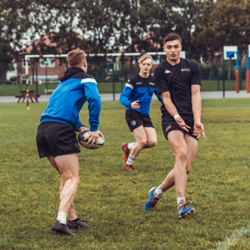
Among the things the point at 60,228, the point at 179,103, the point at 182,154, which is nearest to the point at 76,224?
the point at 60,228

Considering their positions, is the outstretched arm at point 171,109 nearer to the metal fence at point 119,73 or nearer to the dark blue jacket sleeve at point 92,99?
the dark blue jacket sleeve at point 92,99

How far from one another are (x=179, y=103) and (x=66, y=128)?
1.50 metres

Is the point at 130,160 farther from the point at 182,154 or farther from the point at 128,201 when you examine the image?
the point at 182,154

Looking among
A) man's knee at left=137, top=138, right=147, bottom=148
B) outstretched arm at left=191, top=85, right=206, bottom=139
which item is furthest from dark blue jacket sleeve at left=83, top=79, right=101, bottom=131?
man's knee at left=137, top=138, right=147, bottom=148

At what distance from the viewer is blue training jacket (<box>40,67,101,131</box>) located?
13.6 ft

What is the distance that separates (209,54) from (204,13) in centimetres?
2111

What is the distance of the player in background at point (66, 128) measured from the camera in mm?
4133

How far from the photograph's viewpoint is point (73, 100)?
13.7 feet

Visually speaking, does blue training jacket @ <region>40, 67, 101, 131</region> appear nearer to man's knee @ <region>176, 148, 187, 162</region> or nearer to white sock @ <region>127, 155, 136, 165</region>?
man's knee @ <region>176, 148, 187, 162</region>

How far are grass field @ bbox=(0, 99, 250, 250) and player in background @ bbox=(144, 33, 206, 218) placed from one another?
55cm

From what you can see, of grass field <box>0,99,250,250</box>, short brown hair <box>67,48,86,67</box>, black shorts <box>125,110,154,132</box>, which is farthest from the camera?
black shorts <box>125,110,154,132</box>

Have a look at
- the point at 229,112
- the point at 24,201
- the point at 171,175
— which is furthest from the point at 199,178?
the point at 229,112

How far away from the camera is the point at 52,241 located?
13.4ft

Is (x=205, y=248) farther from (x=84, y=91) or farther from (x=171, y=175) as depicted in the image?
(x=84, y=91)
